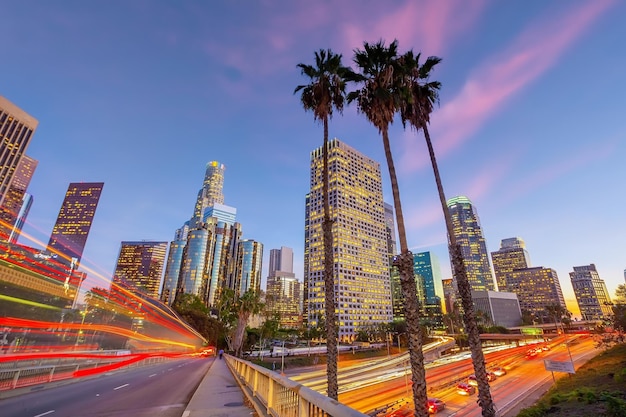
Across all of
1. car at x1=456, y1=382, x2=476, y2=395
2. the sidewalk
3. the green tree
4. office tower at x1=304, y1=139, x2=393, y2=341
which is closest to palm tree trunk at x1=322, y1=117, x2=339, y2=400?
the sidewalk

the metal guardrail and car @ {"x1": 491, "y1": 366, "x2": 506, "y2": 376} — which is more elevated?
the metal guardrail

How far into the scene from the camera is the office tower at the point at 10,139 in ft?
329

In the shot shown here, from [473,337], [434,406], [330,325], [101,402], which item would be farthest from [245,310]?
[473,337]

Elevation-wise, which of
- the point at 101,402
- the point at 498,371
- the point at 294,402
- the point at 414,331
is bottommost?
the point at 498,371

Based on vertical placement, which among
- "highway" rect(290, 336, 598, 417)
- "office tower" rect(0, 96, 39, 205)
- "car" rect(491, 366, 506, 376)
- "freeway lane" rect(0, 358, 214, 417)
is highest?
"office tower" rect(0, 96, 39, 205)

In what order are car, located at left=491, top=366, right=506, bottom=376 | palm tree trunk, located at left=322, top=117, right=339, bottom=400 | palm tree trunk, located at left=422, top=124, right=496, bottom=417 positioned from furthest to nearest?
1. car, located at left=491, top=366, right=506, bottom=376
2. palm tree trunk, located at left=422, top=124, right=496, bottom=417
3. palm tree trunk, located at left=322, top=117, right=339, bottom=400

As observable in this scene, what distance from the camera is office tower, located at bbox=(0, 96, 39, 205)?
329ft

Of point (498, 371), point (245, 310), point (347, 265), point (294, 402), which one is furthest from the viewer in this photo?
point (347, 265)

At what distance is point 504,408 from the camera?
121ft

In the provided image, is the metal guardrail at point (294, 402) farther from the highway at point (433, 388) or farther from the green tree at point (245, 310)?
the green tree at point (245, 310)

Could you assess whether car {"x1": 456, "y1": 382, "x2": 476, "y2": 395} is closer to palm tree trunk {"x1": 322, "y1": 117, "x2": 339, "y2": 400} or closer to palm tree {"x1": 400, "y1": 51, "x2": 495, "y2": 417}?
palm tree {"x1": 400, "y1": 51, "x2": 495, "y2": 417}

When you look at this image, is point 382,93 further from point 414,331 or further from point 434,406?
point 434,406

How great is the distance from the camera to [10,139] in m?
103

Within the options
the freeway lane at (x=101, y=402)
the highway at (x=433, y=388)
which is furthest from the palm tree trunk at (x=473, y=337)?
the highway at (x=433, y=388)
